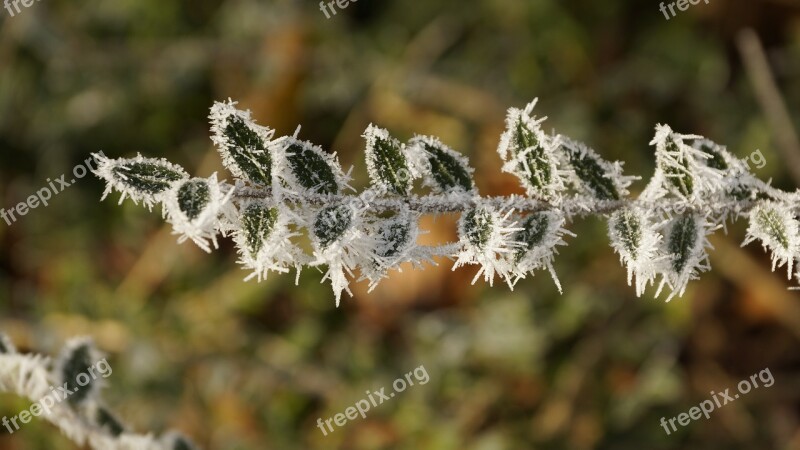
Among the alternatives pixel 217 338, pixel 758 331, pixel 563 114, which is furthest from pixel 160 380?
pixel 758 331

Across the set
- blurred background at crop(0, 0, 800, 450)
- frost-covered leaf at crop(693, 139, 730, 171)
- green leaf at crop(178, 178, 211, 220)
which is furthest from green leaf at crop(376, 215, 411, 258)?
blurred background at crop(0, 0, 800, 450)

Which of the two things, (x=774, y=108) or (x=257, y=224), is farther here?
(x=774, y=108)

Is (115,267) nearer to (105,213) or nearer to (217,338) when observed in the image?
(105,213)

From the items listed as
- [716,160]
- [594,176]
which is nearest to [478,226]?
[594,176]

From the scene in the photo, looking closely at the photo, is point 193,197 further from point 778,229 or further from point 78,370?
point 778,229

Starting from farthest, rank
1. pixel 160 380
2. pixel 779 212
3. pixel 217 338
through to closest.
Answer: pixel 217 338 → pixel 160 380 → pixel 779 212

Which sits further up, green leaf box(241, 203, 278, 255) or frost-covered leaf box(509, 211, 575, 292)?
green leaf box(241, 203, 278, 255)

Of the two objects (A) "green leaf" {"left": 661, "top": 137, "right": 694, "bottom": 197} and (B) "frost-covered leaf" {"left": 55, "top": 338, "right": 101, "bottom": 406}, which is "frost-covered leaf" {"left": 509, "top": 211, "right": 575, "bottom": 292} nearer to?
(A) "green leaf" {"left": 661, "top": 137, "right": 694, "bottom": 197}
